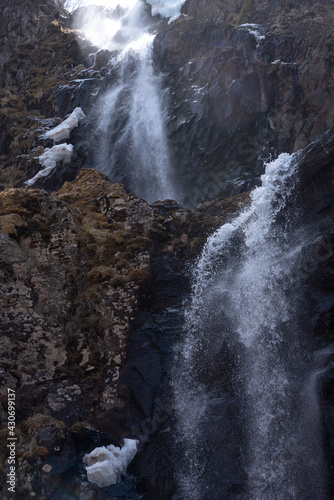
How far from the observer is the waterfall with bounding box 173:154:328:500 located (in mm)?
9398

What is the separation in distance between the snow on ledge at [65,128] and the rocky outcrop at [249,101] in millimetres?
6223

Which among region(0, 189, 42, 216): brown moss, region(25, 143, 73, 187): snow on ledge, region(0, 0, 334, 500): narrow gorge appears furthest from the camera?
region(25, 143, 73, 187): snow on ledge

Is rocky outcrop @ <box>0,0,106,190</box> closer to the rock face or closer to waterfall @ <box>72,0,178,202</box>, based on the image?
waterfall @ <box>72,0,178,202</box>

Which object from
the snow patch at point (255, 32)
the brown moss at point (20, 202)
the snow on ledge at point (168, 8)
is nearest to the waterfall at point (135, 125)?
the snow on ledge at point (168, 8)

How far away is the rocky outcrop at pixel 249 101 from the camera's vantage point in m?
21.9

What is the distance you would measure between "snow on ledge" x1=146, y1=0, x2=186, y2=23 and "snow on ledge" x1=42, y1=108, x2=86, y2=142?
44.7ft

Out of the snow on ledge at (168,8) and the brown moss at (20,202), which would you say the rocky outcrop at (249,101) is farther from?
the snow on ledge at (168,8)

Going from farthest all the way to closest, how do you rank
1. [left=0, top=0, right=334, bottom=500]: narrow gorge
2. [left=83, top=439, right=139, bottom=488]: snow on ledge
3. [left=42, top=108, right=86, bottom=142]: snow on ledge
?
1. [left=42, top=108, right=86, bottom=142]: snow on ledge
2. [left=0, top=0, right=334, bottom=500]: narrow gorge
3. [left=83, top=439, right=139, bottom=488]: snow on ledge

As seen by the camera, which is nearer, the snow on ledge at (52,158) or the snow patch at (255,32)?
Result: the snow on ledge at (52,158)

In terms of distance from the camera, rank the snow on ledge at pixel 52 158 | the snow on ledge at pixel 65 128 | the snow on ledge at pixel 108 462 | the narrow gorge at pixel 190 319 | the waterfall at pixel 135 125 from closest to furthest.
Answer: the snow on ledge at pixel 108 462 < the narrow gorge at pixel 190 319 < the snow on ledge at pixel 52 158 < the waterfall at pixel 135 125 < the snow on ledge at pixel 65 128

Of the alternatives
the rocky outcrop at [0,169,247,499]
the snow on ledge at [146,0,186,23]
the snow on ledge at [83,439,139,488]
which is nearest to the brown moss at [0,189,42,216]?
the rocky outcrop at [0,169,247,499]

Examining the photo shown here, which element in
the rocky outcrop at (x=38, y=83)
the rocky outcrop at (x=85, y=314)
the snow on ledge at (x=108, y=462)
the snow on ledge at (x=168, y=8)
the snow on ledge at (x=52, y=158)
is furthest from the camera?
the snow on ledge at (x=168, y=8)

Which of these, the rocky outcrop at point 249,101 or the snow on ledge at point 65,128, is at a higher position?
the snow on ledge at point 65,128

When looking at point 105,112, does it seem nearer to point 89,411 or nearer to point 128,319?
point 128,319
